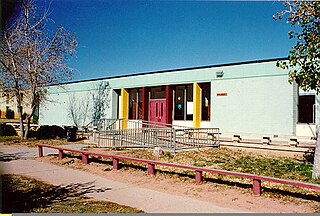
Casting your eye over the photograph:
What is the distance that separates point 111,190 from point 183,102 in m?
9.27

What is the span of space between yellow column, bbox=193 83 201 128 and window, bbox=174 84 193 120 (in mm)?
534

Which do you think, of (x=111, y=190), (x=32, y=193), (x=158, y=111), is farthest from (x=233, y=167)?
(x=158, y=111)

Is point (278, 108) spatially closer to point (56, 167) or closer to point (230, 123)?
point (230, 123)

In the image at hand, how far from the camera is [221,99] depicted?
1252 cm

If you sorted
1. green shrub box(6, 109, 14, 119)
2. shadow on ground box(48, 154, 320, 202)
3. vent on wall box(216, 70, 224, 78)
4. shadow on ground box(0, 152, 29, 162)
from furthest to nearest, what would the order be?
1. green shrub box(6, 109, 14, 119)
2. vent on wall box(216, 70, 224, 78)
3. shadow on ground box(0, 152, 29, 162)
4. shadow on ground box(48, 154, 320, 202)

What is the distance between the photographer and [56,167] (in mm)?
8695

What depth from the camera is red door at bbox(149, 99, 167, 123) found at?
15906 millimetres

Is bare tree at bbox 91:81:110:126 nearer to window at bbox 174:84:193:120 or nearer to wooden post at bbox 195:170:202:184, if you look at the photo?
window at bbox 174:84:193:120

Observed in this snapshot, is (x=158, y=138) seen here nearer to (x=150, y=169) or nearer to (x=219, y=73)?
(x=219, y=73)

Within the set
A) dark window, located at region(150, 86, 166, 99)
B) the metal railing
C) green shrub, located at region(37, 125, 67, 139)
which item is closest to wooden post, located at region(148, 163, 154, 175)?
the metal railing

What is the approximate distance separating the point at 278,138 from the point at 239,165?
8.78ft

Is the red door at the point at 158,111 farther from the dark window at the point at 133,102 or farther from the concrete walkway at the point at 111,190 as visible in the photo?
the concrete walkway at the point at 111,190

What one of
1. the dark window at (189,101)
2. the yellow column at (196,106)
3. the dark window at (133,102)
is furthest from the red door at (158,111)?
the yellow column at (196,106)

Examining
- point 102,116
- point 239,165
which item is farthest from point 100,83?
point 239,165
